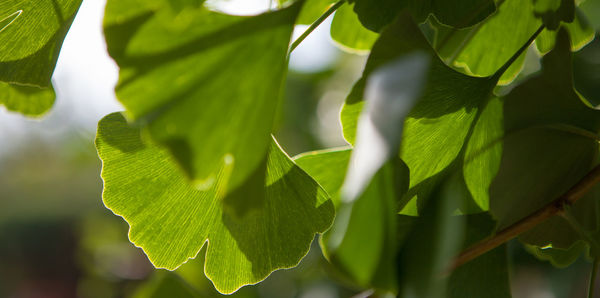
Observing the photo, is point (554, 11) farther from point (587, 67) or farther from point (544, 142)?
point (587, 67)

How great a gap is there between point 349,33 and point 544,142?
0.22m

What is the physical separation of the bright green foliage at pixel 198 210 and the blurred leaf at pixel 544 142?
0.16m

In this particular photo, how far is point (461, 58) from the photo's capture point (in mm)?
618

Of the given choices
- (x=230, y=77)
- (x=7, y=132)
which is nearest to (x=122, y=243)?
(x=230, y=77)

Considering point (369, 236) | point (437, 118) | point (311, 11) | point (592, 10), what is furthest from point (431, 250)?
point (592, 10)

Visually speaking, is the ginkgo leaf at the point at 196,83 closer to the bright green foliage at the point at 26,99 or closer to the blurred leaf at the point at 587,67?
the bright green foliage at the point at 26,99

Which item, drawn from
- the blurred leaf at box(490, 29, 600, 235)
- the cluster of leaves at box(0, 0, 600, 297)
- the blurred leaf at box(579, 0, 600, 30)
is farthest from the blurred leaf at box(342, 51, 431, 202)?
the blurred leaf at box(579, 0, 600, 30)

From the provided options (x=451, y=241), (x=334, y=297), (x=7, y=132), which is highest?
(x=451, y=241)

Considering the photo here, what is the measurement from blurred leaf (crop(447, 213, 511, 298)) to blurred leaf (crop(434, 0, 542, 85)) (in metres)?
0.17

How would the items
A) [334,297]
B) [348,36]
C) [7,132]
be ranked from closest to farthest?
[348,36]
[334,297]
[7,132]

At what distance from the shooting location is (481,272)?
1.69 feet

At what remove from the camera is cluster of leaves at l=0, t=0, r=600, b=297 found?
286 millimetres

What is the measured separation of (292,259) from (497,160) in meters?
0.21

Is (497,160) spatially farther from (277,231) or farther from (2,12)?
(2,12)
